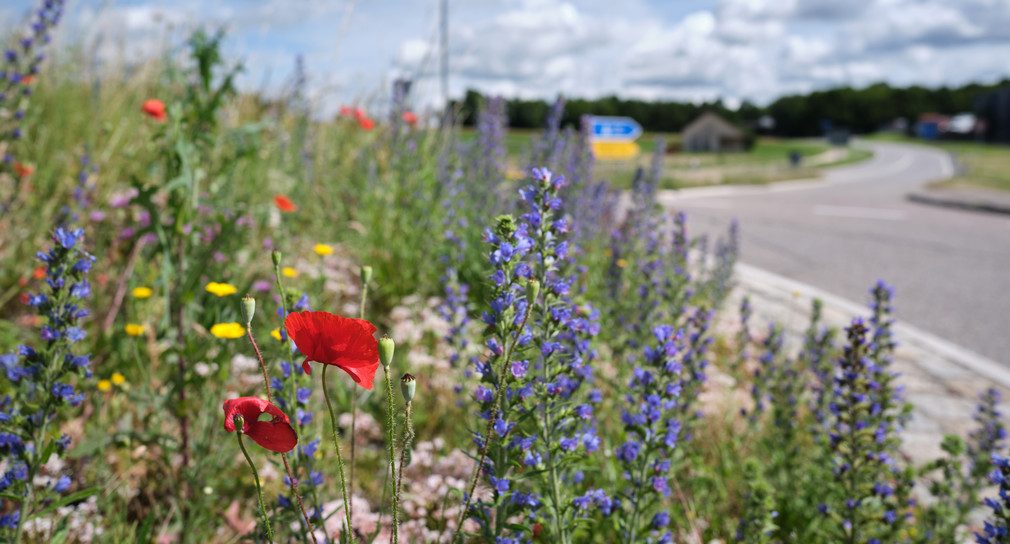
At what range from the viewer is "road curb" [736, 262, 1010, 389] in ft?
13.4

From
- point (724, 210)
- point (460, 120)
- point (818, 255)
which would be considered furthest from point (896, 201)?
point (460, 120)

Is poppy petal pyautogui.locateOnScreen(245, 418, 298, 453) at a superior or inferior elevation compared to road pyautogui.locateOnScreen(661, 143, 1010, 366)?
superior

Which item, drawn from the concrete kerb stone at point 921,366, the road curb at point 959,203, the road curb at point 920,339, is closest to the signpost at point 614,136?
the road curb at point 920,339

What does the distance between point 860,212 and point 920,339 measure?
874 centimetres

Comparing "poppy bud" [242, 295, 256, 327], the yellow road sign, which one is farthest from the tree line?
"poppy bud" [242, 295, 256, 327]

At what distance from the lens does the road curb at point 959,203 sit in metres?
12.4

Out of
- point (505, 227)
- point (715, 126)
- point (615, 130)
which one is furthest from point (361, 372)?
point (715, 126)

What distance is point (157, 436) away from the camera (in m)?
2.00

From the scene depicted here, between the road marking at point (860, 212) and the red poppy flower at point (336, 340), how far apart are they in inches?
485

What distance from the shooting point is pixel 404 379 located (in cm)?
95

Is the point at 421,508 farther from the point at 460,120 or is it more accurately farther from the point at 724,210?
the point at 724,210

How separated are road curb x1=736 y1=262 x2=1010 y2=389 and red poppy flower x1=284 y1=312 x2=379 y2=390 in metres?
4.12

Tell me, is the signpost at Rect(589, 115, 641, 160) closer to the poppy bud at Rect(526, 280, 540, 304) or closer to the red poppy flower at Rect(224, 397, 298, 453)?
the poppy bud at Rect(526, 280, 540, 304)

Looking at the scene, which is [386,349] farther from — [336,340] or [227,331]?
[227,331]
